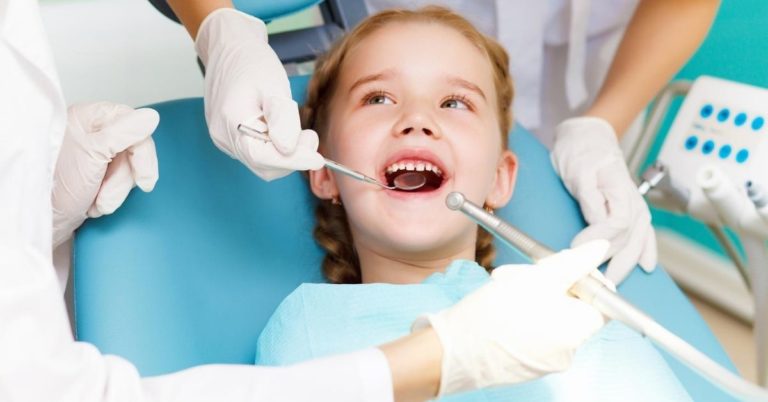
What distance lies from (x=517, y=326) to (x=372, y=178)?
0.48 meters

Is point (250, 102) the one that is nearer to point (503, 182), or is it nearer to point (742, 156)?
point (503, 182)

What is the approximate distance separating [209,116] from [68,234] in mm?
294

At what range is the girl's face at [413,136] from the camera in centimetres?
130

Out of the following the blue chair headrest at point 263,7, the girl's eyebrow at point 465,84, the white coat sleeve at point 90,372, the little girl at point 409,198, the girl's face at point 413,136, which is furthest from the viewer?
the blue chair headrest at point 263,7

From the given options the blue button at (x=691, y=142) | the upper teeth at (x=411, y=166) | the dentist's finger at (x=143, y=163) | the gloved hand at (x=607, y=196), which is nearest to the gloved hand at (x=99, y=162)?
the dentist's finger at (x=143, y=163)

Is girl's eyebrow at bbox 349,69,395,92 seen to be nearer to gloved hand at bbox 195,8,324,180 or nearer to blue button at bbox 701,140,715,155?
gloved hand at bbox 195,8,324,180

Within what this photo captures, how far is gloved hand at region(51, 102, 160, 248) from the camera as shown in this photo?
1.20 meters

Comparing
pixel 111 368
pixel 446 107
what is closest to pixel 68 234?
pixel 111 368

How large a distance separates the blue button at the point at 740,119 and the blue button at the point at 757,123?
2 centimetres

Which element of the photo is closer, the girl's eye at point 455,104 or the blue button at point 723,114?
the girl's eye at point 455,104

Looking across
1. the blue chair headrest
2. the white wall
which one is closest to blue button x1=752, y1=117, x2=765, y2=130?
the blue chair headrest

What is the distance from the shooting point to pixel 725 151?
5.12 ft

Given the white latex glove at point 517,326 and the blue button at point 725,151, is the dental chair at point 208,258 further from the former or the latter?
the white latex glove at point 517,326

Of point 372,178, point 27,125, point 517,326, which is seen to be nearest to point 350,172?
point 372,178
